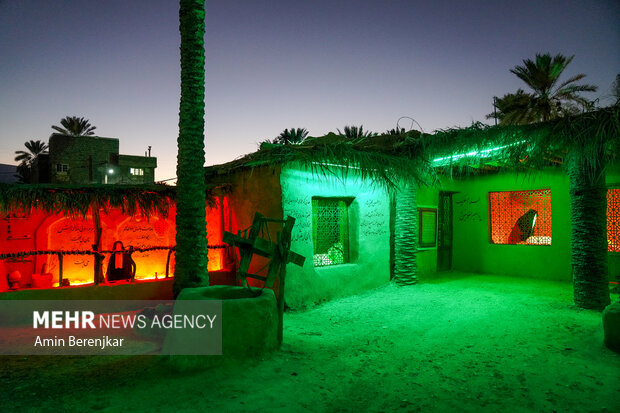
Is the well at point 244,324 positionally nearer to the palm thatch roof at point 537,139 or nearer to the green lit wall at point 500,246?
the palm thatch roof at point 537,139

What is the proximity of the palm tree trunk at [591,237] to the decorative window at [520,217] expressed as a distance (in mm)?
3900

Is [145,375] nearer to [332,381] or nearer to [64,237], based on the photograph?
[332,381]

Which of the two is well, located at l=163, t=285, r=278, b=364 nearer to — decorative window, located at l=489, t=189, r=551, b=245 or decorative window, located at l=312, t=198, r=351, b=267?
decorative window, located at l=312, t=198, r=351, b=267

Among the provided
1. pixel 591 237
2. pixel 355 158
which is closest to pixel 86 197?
pixel 355 158

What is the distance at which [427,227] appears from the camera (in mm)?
11289

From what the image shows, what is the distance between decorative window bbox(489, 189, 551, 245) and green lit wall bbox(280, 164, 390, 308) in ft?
12.7

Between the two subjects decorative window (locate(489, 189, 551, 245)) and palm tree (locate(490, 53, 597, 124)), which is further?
palm tree (locate(490, 53, 597, 124))

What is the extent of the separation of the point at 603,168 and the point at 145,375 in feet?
25.2

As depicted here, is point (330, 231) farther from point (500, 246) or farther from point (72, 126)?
point (72, 126)

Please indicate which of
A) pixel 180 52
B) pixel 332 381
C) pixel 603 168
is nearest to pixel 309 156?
pixel 180 52

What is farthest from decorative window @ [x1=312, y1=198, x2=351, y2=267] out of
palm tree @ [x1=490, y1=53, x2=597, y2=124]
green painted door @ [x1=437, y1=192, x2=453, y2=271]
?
palm tree @ [x1=490, y1=53, x2=597, y2=124]

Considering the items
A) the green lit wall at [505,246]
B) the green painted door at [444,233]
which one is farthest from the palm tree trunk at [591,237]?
the green painted door at [444,233]

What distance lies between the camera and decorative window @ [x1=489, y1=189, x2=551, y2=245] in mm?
10719

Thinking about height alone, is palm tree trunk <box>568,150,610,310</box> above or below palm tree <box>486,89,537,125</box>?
below
